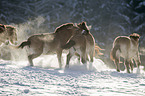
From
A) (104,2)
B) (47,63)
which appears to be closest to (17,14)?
(104,2)

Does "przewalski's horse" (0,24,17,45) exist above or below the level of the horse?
above

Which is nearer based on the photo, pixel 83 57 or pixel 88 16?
pixel 83 57

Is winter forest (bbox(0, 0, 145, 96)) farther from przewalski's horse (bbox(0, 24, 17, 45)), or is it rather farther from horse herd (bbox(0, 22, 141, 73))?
horse herd (bbox(0, 22, 141, 73))

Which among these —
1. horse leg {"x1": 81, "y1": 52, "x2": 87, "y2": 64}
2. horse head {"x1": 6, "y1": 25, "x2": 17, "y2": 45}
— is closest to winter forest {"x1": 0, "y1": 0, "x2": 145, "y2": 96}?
horse head {"x1": 6, "y1": 25, "x2": 17, "y2": 45}

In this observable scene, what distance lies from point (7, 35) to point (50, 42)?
200 cm

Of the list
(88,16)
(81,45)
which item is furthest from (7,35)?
(88,16)

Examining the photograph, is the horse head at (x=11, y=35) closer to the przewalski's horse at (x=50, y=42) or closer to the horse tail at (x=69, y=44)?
the przewalski's horse at (x=50, y=42)

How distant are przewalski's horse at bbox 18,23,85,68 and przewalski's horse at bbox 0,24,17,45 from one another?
85 cm

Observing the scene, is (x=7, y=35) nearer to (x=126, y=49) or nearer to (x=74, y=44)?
(x=74, y=44)

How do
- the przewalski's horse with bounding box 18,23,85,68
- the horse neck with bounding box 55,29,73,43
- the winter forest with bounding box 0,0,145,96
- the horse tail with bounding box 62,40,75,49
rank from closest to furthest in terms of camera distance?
the horse tail with bounding box 62,40,75,49 < the przewalski's horse with bounding box 18,23,85,68 < the horse neck with bounding box 55,29,73,43 < the winter forest with bounding box 0,0,145,96

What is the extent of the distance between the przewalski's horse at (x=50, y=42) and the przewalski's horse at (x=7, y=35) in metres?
0.85

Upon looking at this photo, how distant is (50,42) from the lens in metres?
7.00

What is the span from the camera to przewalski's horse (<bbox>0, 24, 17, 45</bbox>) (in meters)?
7.66

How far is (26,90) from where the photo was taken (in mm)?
3762
